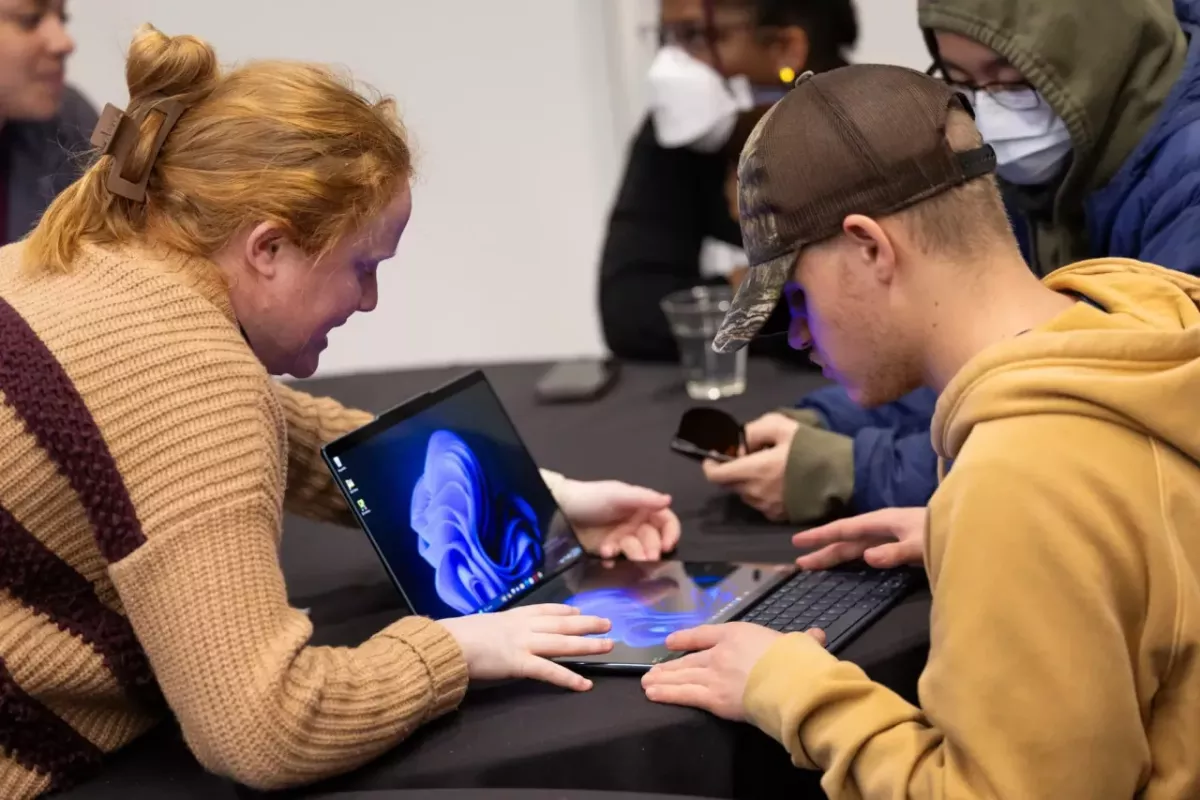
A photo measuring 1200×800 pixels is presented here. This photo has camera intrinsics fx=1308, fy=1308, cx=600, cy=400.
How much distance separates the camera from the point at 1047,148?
1.62m

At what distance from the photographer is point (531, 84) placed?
3.51 m

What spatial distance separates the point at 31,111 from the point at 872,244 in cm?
177

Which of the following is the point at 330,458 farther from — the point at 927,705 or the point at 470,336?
the point at 470,336

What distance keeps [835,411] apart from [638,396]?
36 centimetres

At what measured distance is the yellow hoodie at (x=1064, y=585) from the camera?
0.88m

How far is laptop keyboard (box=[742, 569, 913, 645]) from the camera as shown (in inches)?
46.1

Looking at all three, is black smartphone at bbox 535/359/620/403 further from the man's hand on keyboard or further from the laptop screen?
the man's hand on keyboard

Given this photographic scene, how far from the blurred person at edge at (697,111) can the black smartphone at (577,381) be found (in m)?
0.22

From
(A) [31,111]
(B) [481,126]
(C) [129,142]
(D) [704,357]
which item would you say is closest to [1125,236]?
(D) [704,357]

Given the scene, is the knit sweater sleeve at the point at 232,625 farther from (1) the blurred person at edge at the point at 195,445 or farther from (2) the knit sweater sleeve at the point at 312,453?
(2) the knit sweater sleeve at the point at 312,453

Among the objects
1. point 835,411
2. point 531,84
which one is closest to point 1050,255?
point 835,411

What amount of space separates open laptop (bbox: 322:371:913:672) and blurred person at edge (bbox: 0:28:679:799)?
9 cm

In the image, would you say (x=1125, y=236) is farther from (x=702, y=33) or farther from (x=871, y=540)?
(x=702, y=33)

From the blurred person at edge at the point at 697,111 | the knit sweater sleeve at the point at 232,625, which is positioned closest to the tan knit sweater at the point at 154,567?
the knit sweater sleeve at the point at 232,625
